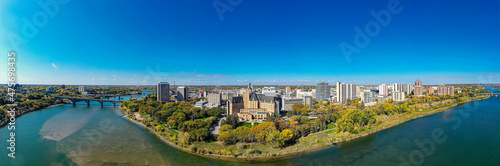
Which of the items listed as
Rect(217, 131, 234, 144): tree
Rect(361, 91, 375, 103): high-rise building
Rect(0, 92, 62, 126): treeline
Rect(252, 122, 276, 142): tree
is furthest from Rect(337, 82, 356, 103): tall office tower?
Rect(0, 92, 62, 126): treeline

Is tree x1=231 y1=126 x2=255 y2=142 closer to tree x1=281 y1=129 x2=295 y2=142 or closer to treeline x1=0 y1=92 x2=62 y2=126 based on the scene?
tree x1=281 y1=129 x2=295 y2=142

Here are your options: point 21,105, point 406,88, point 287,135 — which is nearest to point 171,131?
point 287,135

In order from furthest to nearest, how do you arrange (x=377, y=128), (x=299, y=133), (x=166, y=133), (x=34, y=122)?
(x=34, y=122) < (x=377, y=128) < (x=166, y=133) < (x=299, y=133)

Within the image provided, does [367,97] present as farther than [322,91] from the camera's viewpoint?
No

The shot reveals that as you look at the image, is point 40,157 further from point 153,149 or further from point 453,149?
point 453,149

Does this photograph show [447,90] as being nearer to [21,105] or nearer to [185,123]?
[185,123]

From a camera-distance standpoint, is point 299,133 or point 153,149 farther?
point 299,133

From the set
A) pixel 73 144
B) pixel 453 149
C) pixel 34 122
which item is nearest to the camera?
pixel 453 149

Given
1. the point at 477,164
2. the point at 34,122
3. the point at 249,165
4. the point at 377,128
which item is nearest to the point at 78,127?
the point at 34,122

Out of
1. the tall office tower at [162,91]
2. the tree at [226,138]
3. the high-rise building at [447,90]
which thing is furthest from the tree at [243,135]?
the high-rise building at [447,90]
